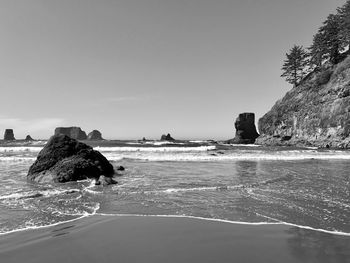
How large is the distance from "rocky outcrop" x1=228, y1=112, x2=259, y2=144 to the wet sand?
65.2m

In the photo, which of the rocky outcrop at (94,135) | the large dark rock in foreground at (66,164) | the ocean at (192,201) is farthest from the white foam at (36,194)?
the rocky outcrop at (94,135)

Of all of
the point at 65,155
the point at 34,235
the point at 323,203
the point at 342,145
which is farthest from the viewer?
the point at 342,145

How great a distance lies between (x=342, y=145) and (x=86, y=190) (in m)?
41.1

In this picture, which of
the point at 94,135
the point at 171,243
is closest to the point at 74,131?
the point at 94,135

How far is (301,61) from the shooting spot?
64.9 metres

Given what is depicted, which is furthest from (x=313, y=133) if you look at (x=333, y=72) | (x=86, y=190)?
(x=86, y=190)

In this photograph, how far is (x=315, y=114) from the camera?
46969 mm

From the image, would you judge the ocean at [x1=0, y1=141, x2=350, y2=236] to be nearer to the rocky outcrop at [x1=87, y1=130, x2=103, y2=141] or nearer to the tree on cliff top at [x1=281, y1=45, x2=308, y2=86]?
the tree on cliff top at [x1=281, y1=45, x2=308, y2=86]

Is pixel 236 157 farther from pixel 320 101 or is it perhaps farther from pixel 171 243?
pixel 320 101

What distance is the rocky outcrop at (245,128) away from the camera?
229 ft

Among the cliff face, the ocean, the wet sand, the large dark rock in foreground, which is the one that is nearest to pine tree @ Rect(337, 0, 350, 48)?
the cliff face

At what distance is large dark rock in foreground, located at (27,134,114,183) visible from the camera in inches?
529

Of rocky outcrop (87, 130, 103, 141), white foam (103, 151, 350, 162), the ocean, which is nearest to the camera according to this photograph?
the ocean

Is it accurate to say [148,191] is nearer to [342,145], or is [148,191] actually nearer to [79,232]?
[79,232]
